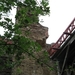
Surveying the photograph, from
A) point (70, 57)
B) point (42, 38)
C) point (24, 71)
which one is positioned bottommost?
point (24, 71)

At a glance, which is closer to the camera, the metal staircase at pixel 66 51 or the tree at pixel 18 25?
the tree at pixel 18 25

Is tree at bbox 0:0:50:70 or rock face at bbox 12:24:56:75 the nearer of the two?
tree at bbox 0:0:50:70

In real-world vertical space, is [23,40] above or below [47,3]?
below

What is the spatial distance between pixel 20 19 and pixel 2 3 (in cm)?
65

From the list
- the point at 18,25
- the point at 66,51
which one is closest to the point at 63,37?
the point at 66,51

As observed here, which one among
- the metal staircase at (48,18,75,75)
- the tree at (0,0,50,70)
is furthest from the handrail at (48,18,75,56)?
the tree at (0,0,50,70)

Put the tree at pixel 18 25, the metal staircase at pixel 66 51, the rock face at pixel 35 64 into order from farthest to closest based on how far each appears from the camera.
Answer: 1. the metal staircase at pixel 66 51
2. the rock face at pixel 35 64
3. the tree at pixel 18 25

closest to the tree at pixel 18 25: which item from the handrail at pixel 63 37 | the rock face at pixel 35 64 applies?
the rock face at pixel 35 64

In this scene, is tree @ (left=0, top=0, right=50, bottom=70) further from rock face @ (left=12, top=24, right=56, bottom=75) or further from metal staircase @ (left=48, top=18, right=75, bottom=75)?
metal staircase @ (left=48, top=18, right=75, bottom=75)

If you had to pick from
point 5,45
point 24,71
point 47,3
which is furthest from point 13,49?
point 24,71

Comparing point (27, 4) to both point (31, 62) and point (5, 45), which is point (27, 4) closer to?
point (5, 45)

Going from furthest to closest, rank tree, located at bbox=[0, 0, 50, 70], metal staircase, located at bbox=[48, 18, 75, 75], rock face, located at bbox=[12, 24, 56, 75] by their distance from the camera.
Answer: metal staircase, located at bbox=[48, 18, 75, 75] → rock face, located at bbox=[12, 24, 56, 75] → tree, located at bbox=[0, 0, 50, 70]

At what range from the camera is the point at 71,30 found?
27.9ft

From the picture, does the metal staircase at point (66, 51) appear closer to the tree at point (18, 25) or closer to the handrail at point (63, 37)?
the handrail at point (63, 37)
